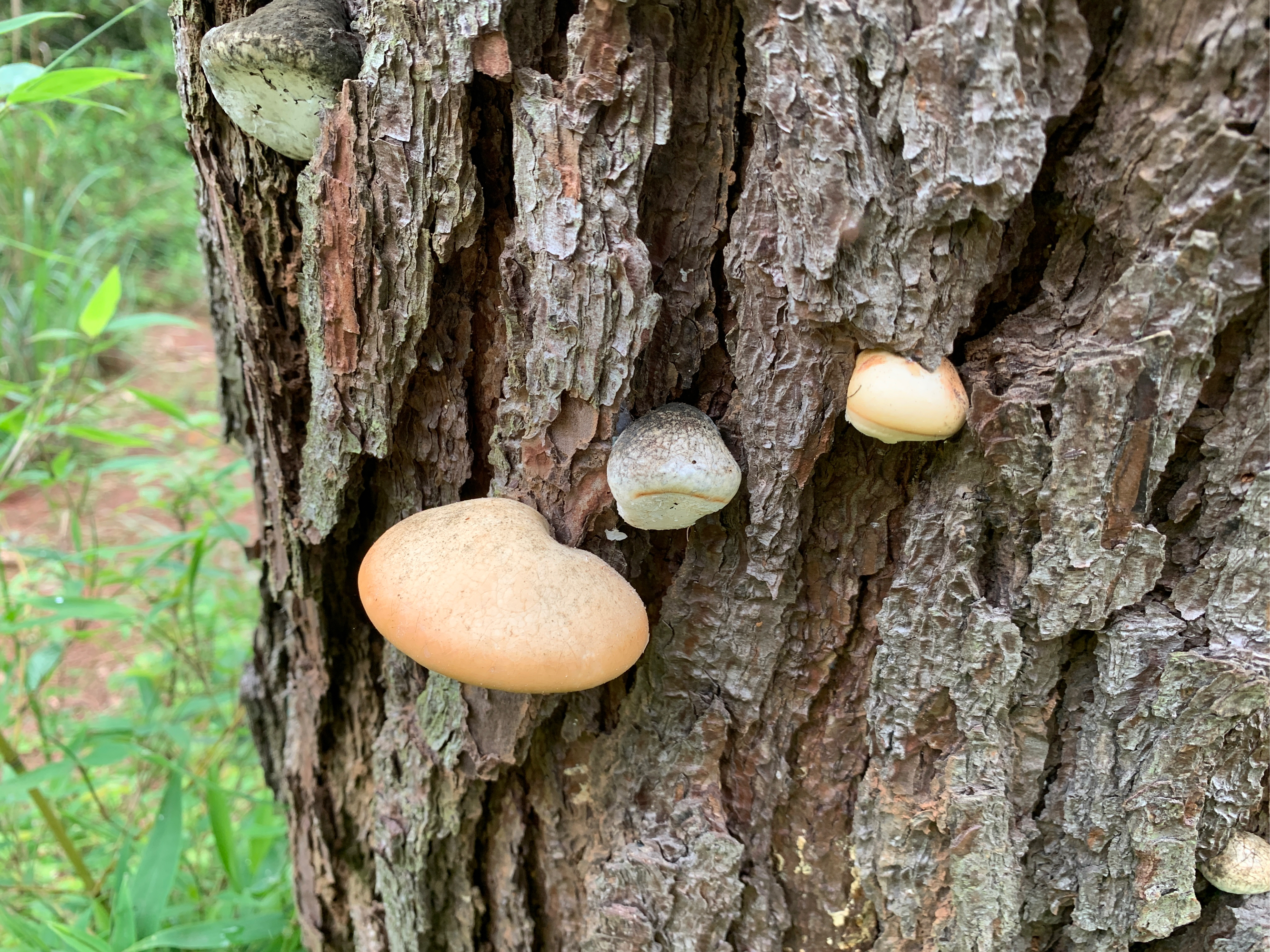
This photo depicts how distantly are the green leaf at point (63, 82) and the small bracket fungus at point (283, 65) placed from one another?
163 millimetres

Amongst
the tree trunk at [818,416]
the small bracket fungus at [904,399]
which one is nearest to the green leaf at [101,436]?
the tree trunk at [818,416]

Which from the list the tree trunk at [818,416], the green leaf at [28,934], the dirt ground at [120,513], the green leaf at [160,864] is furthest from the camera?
the dirt ground at [120,513]

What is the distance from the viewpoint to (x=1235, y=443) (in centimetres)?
128

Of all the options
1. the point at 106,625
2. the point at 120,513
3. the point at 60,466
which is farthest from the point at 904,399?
the point at 120,513

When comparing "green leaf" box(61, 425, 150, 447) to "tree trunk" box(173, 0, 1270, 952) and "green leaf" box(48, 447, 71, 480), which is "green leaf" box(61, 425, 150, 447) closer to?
"green leaf" box(48, 447, 71, 480)

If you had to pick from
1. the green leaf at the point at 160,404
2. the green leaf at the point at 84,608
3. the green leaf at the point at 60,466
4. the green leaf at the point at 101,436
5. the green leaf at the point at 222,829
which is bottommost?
the green leaf at the point at 222,829

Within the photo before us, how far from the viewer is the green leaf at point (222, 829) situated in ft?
7.77

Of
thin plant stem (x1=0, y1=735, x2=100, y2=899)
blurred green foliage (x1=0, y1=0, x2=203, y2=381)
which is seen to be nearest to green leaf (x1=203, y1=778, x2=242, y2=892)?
thin plant stem (x1=0, y1=735, x2=100, y2=899)

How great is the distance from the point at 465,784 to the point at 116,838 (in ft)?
6.29

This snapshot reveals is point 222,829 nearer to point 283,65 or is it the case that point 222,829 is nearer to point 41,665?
point 41,665

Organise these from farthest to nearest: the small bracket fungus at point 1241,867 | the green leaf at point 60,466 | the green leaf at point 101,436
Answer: the green leaf at point 60,466 < the green leaf at point 101,436 < the small bracket fungus at point 1241,867

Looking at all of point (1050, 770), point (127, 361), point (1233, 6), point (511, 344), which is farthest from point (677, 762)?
point (127, 361)

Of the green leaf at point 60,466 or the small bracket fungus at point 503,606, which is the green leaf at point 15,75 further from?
the green leaf at point 60,466

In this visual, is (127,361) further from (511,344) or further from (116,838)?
(511,344)
